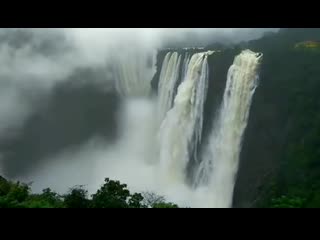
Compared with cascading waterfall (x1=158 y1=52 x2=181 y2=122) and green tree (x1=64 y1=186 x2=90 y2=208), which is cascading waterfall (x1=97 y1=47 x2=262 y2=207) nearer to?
cascading waterfall (x1=158 y1=52 x2=181 y2=122)

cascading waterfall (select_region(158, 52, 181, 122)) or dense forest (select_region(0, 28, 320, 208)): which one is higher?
cascading waterfall (select_region(158, 52, 181, 122))

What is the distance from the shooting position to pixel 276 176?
13.2 m

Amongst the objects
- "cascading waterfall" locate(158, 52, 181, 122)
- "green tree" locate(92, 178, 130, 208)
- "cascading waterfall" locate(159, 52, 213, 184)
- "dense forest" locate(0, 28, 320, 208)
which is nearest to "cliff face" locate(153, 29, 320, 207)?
"dense forest" locate(0, 28, 320, 208)

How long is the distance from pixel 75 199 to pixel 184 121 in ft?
40.5

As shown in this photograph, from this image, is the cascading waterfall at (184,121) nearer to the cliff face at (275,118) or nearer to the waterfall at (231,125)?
the cliff face at (275,118)

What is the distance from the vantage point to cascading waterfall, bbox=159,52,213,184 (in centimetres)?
1614

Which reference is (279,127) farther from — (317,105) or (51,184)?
(51,184)

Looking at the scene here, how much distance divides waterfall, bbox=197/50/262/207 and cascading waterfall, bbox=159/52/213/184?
1209 millimetres

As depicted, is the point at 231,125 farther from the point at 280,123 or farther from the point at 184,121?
the point at 184,121

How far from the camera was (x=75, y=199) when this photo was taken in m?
4.89

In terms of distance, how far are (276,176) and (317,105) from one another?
112 inches

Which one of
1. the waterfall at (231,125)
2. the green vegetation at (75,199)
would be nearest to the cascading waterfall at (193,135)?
the waterfall at (231,125)
